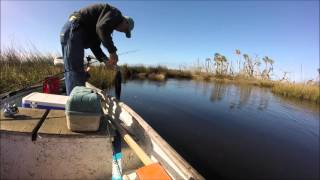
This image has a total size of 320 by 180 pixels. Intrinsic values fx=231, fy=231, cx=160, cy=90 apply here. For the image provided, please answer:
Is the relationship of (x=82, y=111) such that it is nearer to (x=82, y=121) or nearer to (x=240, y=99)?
(x=82, y=121)

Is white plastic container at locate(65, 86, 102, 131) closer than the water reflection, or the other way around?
white plastic container at locate(65, 86, 102, 131)

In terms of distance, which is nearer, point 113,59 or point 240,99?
point 113,59

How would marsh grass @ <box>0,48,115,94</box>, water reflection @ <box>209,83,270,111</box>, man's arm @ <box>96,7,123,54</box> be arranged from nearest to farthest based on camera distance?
1. man's arm @ <box>96,7,123,54</box>
2. marsh grass @ <box>0,48,115,94</box>
3. water reflection @ <box>209,83,270,111</box>

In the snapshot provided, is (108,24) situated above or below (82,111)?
above

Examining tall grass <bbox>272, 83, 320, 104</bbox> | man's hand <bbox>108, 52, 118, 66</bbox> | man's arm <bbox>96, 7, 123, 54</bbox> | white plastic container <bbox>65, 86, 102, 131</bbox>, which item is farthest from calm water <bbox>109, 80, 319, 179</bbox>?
tall grass <bbox>272, 83, 320, 104</bbox>

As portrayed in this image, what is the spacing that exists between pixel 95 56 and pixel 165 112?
12.6ft

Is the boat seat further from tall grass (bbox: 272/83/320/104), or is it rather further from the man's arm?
tall grass (bbox: 272/83/320/104)

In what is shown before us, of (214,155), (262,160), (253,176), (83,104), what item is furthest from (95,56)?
(262,160)

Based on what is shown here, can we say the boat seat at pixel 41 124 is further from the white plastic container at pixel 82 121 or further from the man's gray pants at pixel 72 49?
the man's gray pants at pixel 72 49

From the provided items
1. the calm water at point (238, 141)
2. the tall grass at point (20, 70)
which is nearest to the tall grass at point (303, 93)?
the calm water at point (238, 141)

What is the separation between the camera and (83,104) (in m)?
1.78

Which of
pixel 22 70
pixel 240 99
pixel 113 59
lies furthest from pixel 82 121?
pixel 240 99

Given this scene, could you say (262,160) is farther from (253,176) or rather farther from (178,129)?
(178,129)

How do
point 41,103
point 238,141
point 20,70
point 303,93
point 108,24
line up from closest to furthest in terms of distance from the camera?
point 41,103 < point 108,24 < point 238,141 < point 20,70 < point 303,93
